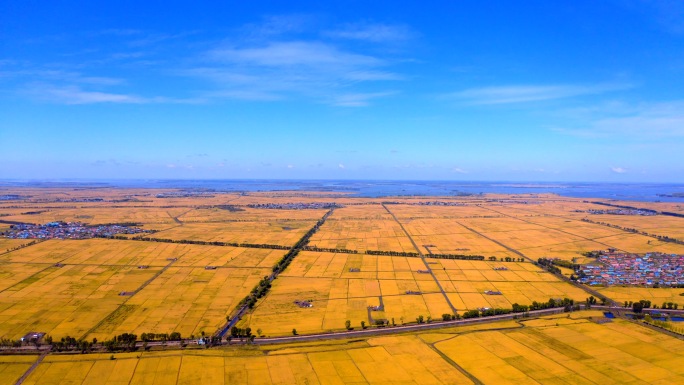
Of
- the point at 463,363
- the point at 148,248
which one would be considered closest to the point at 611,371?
the point at 463,363

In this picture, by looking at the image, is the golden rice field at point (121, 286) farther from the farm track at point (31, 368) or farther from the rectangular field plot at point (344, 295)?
the rectangular field plot at point (344, 295)

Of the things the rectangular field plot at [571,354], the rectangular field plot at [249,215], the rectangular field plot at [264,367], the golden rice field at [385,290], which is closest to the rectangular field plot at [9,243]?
the rectangular field plot at [249,215]

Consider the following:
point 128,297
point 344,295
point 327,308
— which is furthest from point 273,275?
point 128,297

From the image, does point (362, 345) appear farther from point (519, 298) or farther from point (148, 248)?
point (148, 248)

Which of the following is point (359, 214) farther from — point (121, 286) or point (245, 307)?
point (245, 307)

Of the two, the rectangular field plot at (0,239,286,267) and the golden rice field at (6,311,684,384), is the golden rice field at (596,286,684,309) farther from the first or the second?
the rectangular field plot at (0,239,286,267)

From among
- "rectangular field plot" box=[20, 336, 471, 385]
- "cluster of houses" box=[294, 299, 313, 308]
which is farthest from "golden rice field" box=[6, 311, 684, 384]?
"cluster of houses" box=[294, 299, 313, 308]
